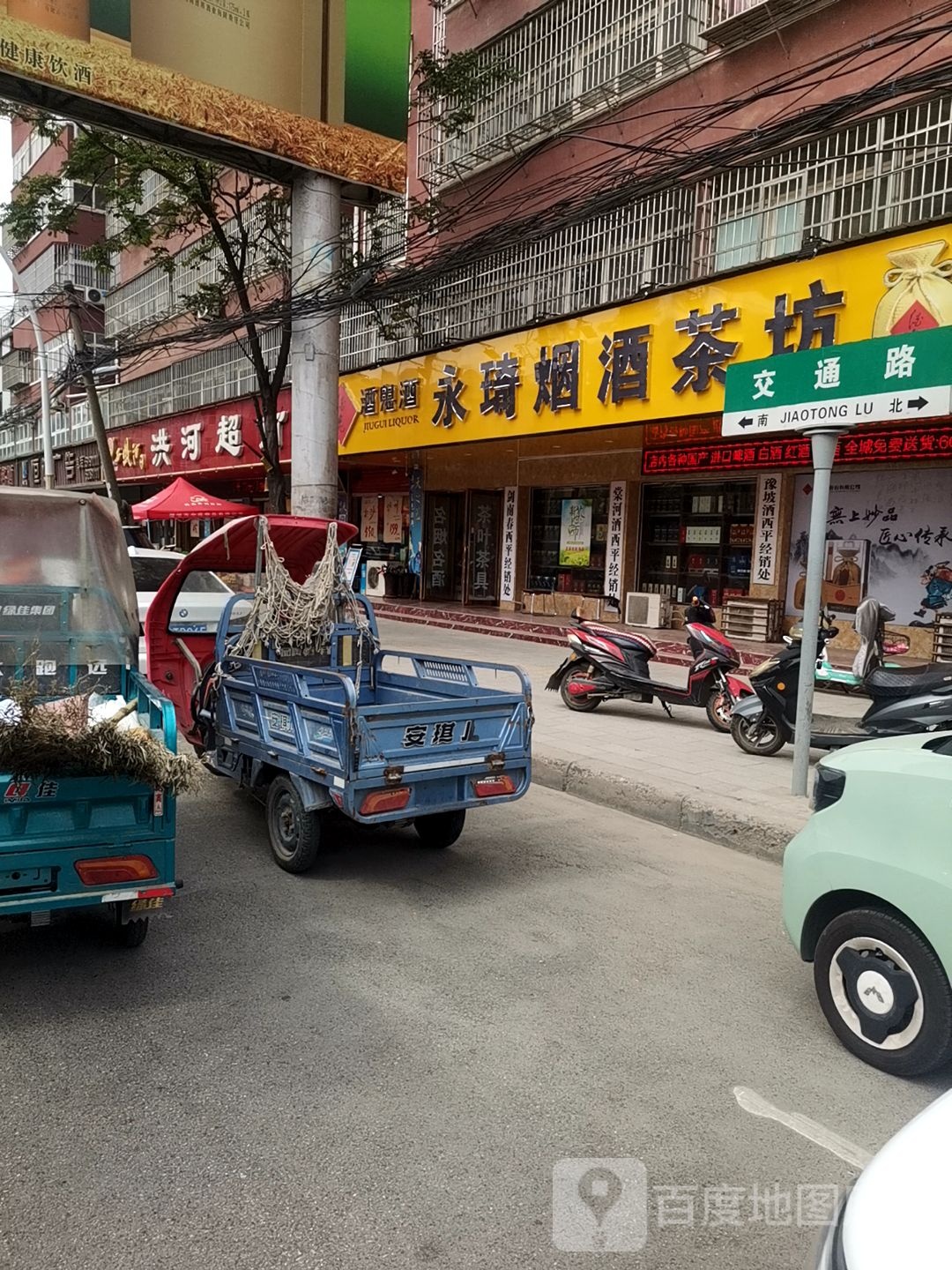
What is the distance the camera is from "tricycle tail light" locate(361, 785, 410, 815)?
4891 millimetres

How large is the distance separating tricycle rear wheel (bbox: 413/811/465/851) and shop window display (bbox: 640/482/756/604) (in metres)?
9.76

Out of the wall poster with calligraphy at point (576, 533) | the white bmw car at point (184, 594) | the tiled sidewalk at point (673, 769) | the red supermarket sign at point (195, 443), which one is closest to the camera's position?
the tiled sidewalk at point (673, 769)

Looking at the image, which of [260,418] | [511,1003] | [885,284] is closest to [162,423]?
[260,418]

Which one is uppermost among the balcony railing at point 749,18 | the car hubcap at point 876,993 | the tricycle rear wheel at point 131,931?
the balcony railing at point 749,18

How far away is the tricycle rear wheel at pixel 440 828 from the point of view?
Result: 5.82 metres

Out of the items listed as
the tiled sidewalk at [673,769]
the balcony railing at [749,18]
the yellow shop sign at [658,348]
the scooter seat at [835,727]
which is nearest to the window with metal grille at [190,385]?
the yellow shop sign at [658,348]

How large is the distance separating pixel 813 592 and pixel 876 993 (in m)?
3.82

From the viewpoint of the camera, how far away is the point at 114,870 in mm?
3785

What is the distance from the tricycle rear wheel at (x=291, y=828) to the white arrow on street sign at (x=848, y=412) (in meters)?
4.16

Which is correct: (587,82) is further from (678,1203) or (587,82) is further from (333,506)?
(678,1203)

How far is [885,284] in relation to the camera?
379 inches

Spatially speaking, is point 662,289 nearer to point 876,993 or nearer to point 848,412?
point 848,412

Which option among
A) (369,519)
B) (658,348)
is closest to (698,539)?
(658,348)

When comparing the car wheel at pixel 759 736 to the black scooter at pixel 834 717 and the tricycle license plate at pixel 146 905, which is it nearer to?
the black scooter at pixel 834 717
